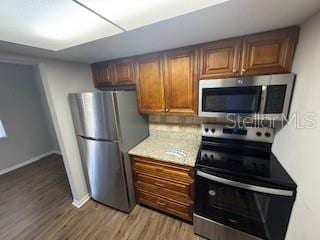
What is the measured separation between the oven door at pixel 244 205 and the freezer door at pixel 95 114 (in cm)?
109

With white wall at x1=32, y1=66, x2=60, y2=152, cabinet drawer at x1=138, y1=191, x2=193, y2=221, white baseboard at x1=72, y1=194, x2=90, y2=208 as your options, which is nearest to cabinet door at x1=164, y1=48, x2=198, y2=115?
cabinet drawer at x1=138, y1=191, x2=193, y2=221

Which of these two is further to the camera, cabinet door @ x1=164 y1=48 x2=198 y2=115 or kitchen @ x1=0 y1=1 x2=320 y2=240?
cabinet door @ x1=164 y1=48 x2=198 y2=115

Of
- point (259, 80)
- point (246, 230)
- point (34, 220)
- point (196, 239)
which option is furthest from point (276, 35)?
point (34, 220)

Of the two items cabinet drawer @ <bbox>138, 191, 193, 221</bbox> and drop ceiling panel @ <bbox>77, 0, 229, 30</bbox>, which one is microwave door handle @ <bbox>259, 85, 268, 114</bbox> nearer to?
drop ceiling panel @ <bbox>77, 0, 229, 30</bbox>

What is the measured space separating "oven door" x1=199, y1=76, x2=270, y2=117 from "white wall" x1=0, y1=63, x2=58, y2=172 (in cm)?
412

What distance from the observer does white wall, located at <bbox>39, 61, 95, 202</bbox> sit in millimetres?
1806

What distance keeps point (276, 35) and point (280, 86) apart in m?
0.42

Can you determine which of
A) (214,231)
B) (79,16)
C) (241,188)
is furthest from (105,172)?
(79,16)

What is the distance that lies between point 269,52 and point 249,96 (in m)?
0.39

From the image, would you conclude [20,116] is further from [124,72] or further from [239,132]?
[239,132]

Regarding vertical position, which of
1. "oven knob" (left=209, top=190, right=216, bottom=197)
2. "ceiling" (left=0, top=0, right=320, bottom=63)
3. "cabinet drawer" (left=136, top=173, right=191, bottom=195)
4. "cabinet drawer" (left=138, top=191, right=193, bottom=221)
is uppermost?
"ceiling" (left=0, top=0, right=320, bottom=63)

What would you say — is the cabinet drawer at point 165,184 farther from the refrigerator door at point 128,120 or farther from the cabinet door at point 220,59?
the cabinet door at point 220,59

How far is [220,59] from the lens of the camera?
4.73 ft

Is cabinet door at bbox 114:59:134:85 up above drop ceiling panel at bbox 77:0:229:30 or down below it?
below
